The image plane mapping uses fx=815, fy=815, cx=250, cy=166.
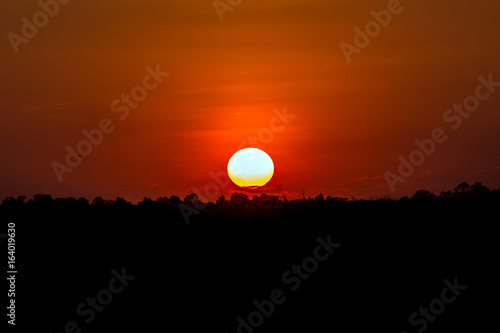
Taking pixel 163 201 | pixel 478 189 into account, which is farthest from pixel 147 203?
pixel 478 189

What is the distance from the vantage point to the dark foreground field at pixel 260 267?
941 inches

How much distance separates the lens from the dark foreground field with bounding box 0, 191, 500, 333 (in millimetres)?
23891

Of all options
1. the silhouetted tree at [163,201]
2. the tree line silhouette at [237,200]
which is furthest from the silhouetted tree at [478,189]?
the silhouetted tree at [163,201]

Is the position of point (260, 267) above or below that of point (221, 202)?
below

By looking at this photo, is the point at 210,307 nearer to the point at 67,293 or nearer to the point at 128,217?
the point at 67,293

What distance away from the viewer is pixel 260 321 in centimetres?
2336

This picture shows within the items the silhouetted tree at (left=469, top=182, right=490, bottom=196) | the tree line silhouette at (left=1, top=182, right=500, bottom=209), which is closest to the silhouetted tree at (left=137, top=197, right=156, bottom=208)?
the tree line silhouette at (left=1, top=182, right=500, bottom=209)

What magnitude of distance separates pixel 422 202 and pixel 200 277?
956 centimetres

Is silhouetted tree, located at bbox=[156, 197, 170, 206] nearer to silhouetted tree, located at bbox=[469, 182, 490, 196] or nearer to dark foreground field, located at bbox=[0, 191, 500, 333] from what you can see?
dark foreground field, located at bbox=[0, 191, 500, 333]

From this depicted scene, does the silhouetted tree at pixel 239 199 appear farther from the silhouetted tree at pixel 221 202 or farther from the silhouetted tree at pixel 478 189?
the silhouetted tree at pixel 478 189

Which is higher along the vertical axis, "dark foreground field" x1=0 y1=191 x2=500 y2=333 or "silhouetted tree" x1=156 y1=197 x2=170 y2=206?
"silhouetted tree" x1=156 y1=197 x2=170 y2=206

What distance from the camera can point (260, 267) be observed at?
26.8 m

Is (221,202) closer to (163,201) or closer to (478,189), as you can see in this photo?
(163,201)

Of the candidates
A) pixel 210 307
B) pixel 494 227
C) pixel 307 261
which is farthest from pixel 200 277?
pixel 494 227
